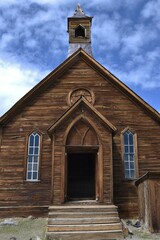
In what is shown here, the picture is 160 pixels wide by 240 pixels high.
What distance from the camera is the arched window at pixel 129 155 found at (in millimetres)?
14633

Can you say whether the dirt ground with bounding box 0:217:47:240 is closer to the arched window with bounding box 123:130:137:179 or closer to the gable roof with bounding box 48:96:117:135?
the gable roof with bounding box 48:96:117:135

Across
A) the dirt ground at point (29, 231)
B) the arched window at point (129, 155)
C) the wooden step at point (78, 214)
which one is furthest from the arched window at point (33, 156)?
the arched window at point (129, 155)

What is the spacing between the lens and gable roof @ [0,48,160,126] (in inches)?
594

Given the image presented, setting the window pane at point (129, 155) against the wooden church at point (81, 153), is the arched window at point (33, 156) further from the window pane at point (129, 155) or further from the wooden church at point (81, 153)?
the window pane at point (129, 155)

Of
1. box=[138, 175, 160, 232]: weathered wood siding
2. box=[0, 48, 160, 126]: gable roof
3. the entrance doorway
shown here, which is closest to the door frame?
box=[138, 175, 160, 232]: weathered wood siding

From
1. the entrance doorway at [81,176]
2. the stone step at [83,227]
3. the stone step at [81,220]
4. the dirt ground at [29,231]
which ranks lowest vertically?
the dirt ground at [29,231]

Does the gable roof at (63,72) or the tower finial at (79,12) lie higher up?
the tower finial at (79,12)

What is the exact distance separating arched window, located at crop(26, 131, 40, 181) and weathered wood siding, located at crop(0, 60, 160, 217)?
0.26 metres

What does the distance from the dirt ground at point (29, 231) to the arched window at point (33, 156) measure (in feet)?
6.93

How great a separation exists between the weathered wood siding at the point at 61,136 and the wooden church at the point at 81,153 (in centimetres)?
5

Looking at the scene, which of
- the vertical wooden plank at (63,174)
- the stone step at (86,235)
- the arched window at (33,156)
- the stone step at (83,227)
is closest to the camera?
the stone step at (86,235)

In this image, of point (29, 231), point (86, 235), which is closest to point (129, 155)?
point (86, 235)

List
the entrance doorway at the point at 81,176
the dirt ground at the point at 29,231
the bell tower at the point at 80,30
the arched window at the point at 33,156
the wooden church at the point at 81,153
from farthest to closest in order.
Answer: the bell tower at the point at 80,30 < the entrance doorway at the point at 81,176 < the arched window at the point at 33,156 < the wooden church at the point at 81,153 < the dirt ground at the point at 29,231

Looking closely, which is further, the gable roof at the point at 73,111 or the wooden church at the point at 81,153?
the gable roof at the point at 73,111
